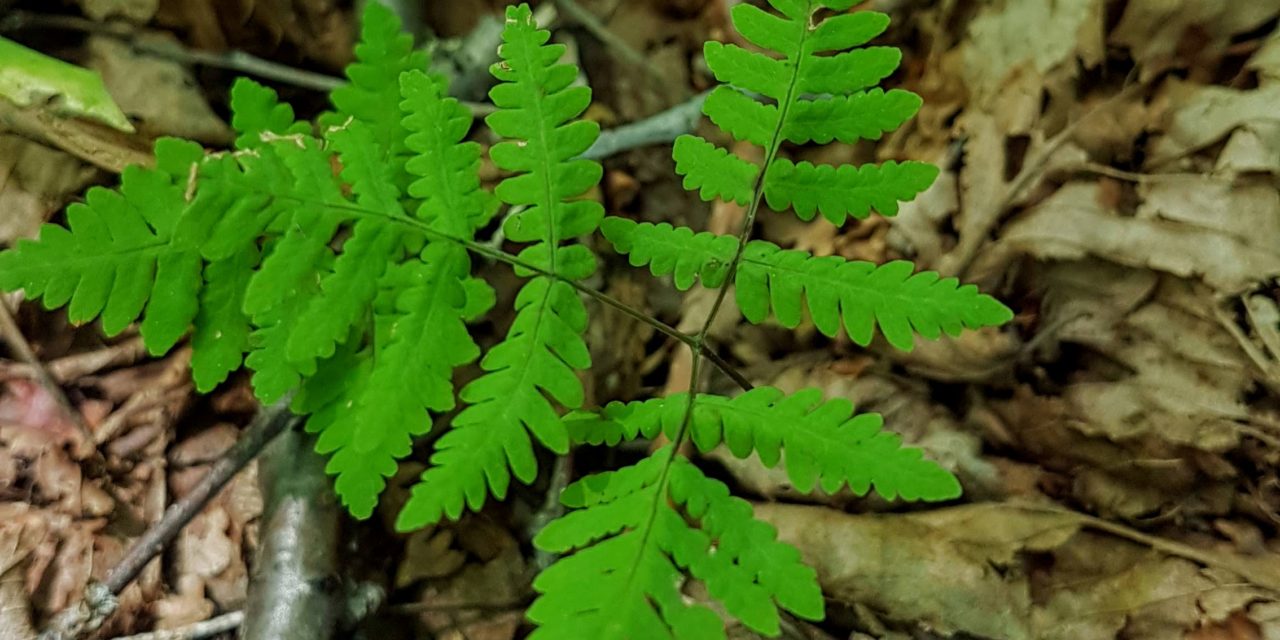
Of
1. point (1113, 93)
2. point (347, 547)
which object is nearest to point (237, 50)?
point (347, 547)

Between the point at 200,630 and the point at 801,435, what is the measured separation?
1642 mm

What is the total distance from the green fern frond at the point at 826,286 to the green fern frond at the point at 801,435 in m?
0.18

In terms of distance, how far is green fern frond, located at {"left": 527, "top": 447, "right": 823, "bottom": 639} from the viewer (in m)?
1.53

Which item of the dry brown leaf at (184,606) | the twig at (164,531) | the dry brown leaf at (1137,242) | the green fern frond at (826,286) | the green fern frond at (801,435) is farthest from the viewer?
the dry brown leaf at (1137,242)

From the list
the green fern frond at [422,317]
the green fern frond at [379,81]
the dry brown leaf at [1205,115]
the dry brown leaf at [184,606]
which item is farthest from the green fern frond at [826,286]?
the dry brown leaf at [184,606]

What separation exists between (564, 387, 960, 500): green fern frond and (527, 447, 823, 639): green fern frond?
0.12 metres

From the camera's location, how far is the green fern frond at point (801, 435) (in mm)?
1641

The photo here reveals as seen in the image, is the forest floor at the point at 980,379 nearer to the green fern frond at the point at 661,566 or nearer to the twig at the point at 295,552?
the twig at the point at 295,552

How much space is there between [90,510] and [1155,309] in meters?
3.07

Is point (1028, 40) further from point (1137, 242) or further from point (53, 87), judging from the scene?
point (53, 87)

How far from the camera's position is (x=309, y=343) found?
5.66 ft

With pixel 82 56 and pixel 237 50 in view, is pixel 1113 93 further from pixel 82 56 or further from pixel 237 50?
pixel 82 56

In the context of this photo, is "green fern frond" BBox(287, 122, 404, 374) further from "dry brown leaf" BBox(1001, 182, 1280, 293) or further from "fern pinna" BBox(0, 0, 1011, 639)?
"dry brown leaf" BBox(1001, 182, 1280, 293)

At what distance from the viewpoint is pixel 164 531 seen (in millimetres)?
2172
